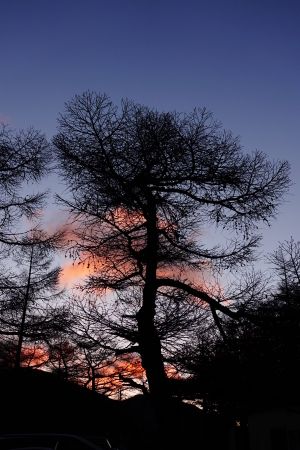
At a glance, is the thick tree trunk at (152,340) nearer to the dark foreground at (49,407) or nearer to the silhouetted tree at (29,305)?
the silhouetted tree at (29,305)

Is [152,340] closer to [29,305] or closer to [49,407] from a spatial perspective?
[29,305]

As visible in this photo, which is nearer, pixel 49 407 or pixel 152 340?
pixel 152 340

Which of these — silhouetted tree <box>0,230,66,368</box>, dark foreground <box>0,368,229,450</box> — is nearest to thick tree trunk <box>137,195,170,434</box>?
silhouetted tree <box>0,230,66,368</box>

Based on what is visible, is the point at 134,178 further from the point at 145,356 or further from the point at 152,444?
the point at 152,444

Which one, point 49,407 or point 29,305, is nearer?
point 29,305

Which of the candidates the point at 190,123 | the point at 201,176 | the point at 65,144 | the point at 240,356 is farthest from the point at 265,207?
the point at 65,144

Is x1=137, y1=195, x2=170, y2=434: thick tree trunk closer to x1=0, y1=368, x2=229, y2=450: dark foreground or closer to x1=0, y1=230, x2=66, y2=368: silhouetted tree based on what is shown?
x1=0, y1=230, x2=66, y2=368: silhouetted tree

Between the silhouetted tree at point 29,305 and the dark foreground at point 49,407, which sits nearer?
the silhouetted tree at point 29,305

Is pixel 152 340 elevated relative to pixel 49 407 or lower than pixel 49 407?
lower

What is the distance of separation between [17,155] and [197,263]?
5.32 meters

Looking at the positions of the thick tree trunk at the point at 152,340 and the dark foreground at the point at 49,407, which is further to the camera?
the dark foreground at the point at 49,407

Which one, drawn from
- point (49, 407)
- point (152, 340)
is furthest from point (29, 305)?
point (49, 407)

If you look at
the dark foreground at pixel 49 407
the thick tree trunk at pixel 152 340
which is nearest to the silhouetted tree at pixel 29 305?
the thick tree trunk at pixel 152 340

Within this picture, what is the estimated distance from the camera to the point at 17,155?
11.2m
